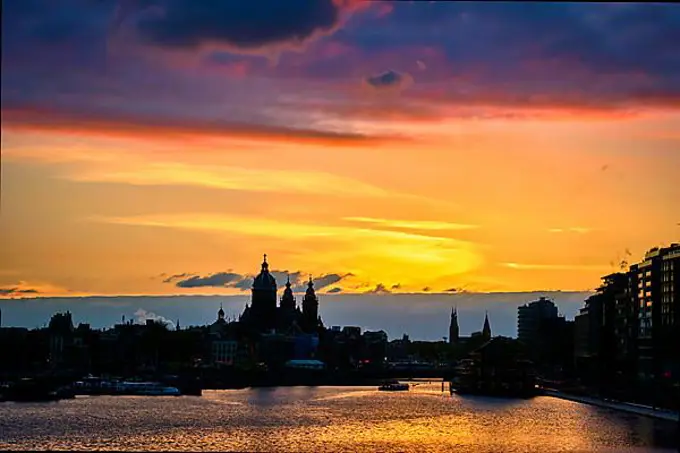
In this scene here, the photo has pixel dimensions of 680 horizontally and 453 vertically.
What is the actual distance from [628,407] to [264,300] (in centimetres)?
5099

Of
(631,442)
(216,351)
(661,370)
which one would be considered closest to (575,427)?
(631,442)

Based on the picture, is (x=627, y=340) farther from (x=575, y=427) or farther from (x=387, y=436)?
(x=387, y=436)

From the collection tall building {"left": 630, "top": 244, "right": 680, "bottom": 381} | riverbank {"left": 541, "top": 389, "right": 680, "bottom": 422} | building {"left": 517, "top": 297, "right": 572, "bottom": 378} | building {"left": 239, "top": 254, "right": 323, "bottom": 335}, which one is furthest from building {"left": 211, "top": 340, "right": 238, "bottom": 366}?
tall building {"left": 630, "top": 244, "right": 680, "bottom": 381}

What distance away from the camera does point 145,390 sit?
53281 mm

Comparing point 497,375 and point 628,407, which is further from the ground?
point 497,375

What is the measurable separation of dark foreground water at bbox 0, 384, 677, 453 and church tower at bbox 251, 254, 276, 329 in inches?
1515

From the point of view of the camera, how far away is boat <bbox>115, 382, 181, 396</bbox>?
53.2m

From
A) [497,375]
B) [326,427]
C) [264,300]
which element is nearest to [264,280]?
[264,300]

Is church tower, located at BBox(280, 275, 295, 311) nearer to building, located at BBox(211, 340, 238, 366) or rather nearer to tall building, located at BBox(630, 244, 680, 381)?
building, located at BBox(211, 340, 238, 366)

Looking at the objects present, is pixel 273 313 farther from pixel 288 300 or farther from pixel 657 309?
pixel 657 309

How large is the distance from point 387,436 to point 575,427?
6505 millimetres

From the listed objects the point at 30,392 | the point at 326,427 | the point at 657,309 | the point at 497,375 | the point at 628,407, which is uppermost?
the point at 657,309

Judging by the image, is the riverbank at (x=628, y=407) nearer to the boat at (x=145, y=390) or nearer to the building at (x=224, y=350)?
the boat at (x=145, y=390)

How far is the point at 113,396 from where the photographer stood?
52375mm
